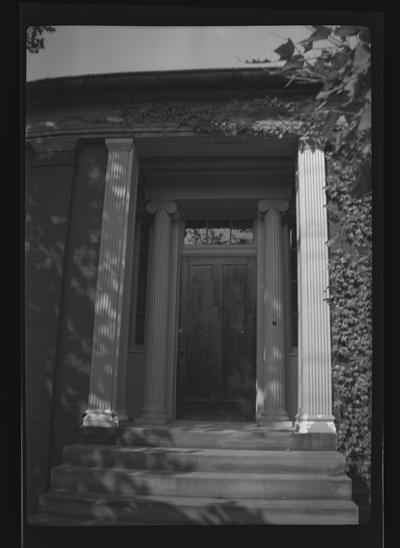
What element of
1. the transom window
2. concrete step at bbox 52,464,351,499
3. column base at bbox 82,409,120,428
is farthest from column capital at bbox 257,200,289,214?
concrete step at bbox 52,464,351,499

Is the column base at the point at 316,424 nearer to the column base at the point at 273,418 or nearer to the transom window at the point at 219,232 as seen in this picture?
the column base at the point at 273,418

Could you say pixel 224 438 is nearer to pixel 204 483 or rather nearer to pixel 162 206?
pixel 204 483

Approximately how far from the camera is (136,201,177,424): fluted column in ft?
15.4

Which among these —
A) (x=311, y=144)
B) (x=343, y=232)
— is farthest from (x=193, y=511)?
(x=311, y=144)

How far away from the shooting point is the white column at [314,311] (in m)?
3.81

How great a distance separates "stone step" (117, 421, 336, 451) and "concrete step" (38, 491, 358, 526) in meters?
0.50

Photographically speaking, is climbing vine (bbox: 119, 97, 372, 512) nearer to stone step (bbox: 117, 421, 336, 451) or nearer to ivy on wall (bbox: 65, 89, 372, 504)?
ivy on wall (bbox: 65, 89, 372, 504)

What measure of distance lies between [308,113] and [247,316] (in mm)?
2086

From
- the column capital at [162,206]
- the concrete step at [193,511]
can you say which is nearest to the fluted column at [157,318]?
the column capital at [162,206]

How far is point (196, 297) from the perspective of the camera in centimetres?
518

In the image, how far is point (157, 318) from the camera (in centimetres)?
492
